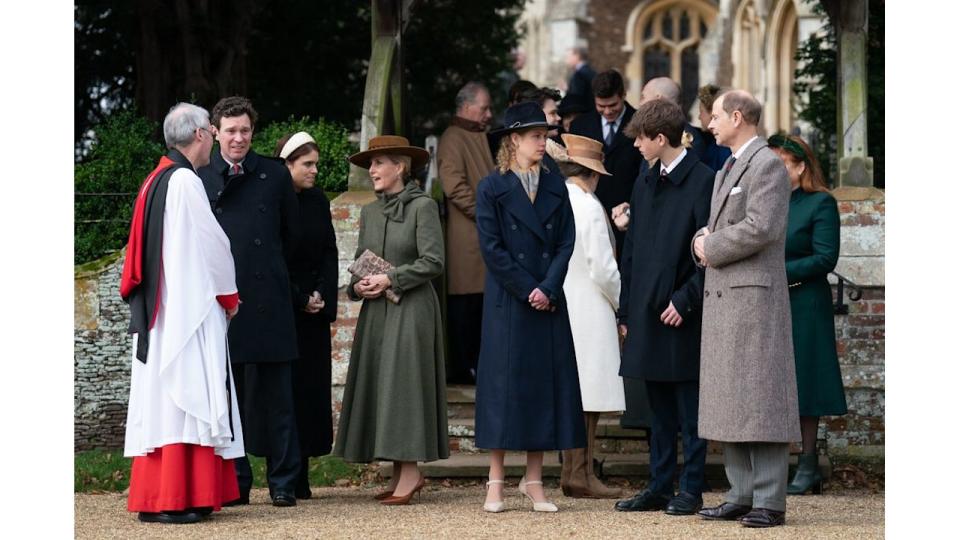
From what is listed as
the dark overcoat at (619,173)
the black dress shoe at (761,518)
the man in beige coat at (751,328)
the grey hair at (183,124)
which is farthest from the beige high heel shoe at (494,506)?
the dark overcoat at (619,173)

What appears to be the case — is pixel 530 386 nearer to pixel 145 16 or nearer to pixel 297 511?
pixel 297 511

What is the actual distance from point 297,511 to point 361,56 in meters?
9.33

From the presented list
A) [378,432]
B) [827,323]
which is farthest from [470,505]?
[827,323]

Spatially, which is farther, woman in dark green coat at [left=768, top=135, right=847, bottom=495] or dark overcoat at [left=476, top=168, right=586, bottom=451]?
woman in dark green coat at [left=768, top=135, right=847, bottom=495]

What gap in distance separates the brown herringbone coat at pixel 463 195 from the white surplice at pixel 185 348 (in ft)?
9.57

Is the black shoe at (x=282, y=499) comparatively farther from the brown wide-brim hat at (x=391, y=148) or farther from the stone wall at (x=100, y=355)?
the stone wall at (x=100, y=355)

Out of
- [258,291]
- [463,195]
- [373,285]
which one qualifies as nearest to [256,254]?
[258,291]

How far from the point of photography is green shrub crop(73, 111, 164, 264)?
12.3 meters

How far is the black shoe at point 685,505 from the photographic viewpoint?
809 cm

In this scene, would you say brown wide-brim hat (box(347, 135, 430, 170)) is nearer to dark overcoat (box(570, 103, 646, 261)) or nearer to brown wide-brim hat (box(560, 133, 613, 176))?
brown wide-brim hat (box(560, 133, 613, 176))

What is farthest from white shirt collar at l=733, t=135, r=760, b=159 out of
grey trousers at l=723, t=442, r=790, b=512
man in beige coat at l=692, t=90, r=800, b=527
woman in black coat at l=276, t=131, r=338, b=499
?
woman in black coat at l=276, t=131, r=338, b=499

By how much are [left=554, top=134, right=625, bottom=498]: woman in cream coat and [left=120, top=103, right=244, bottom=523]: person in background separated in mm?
2071

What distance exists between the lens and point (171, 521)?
7.82 meters

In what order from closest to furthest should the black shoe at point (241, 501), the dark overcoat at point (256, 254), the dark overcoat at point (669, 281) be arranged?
the dark overcoat at point (669, 281) < the dark overcoat at point (256, 254) < the black shoe at point (241, 501)
